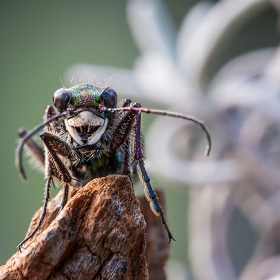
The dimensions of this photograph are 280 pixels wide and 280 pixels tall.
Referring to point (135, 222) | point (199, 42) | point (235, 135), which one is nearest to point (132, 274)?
point (135, 222)

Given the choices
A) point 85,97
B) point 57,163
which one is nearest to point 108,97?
point 85,97

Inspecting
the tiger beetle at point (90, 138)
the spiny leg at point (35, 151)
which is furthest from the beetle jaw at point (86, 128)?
the spiny leg at point (35, 151)

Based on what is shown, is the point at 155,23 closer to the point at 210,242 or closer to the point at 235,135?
the point at 235,135

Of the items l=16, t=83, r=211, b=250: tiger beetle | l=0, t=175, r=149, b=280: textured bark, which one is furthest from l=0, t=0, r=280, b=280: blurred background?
l=0, t=175, r=149, b=280: textured bark

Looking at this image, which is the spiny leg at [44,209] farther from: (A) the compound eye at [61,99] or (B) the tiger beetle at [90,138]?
(A) the compound eye at [61,99]

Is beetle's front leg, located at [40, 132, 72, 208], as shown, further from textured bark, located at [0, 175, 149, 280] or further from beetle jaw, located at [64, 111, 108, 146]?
textured bark, located at [0, 175, 149, 280]

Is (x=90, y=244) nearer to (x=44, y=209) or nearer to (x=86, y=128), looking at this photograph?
(x=44, y=209)
